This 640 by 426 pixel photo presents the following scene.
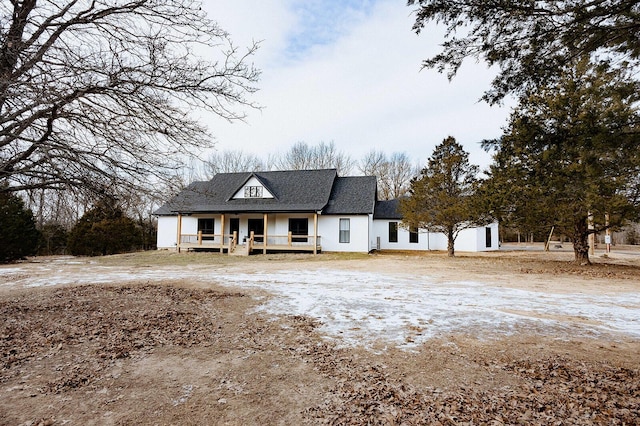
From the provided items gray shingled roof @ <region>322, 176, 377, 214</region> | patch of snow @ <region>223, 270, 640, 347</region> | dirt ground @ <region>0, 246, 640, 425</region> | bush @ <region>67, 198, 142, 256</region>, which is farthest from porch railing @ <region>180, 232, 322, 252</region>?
dirt ground @ <region>0, 246, 640, 425</region>

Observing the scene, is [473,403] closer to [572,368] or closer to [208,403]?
[572,368]

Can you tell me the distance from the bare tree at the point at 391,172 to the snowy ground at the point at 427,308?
30.1 m

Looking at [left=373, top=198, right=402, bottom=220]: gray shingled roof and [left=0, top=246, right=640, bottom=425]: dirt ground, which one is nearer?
[left=0, top=246, right=640, bottom=425]: dirt ground

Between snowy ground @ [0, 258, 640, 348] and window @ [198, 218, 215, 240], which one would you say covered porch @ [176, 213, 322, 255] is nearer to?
window @ [198, 218, 215, 240]

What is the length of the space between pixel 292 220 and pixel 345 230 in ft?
11.9

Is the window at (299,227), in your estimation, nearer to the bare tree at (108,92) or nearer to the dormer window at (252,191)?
the dormer window at (252,191)

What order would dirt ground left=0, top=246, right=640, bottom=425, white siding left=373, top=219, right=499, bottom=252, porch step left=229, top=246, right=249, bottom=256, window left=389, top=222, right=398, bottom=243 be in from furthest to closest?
window left=389, top=222, right=398, bottom=243, white siding left=373, top=219, right=499, bottom=252, porch step left=229, top=246, right=249, bottom=256, dirt ground left=0, top=246, right=640, bottom=425

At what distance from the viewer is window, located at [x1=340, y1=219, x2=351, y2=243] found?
22203 mm

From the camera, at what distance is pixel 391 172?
133 feet

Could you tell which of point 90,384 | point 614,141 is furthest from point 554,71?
point 90,384

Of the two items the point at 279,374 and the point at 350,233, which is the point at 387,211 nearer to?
the point at 350,233

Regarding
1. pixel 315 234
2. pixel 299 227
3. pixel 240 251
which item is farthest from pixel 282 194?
pixel 240 251

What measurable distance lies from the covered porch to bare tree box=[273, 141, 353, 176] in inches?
704

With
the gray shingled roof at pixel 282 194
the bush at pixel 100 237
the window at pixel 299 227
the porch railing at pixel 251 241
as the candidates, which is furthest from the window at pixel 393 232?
the bush at pixel 100 237
